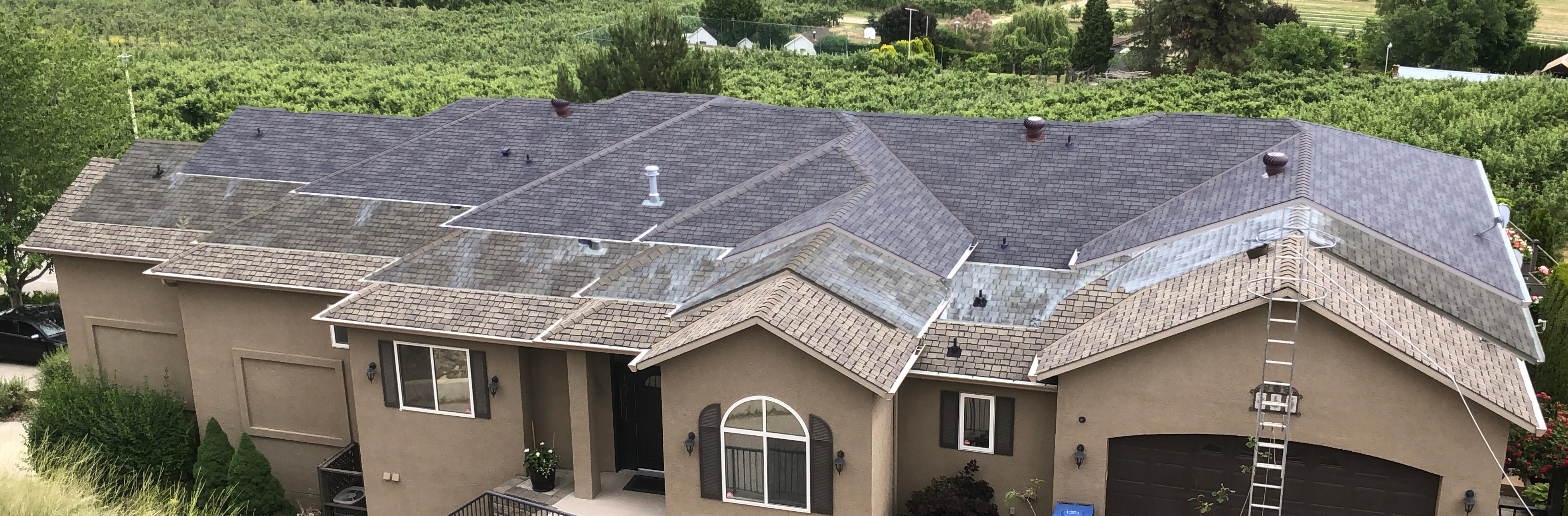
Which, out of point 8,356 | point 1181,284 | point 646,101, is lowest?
point 8,356

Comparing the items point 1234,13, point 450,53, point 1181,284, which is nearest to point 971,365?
point 1181,284

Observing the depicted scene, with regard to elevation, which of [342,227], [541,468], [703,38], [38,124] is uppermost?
[703,38]

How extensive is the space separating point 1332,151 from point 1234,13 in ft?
120

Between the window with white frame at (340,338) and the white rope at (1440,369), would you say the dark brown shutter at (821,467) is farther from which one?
the window with white frame at (340,338)

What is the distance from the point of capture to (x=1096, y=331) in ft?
57.8

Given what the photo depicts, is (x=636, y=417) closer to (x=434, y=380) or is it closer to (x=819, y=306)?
(x=434, y=380)

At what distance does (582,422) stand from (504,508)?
76.5 inches

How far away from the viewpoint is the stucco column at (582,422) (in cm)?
1912

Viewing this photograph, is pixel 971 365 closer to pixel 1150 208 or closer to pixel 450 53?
pixel 1150 208

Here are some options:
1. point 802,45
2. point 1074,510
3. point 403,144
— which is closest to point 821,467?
point 1074,510

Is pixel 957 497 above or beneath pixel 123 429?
above

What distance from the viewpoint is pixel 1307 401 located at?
650 inches

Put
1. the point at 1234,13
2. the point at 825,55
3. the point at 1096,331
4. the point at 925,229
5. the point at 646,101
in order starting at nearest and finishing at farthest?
the point at 1096,331, the point at 925,229, the point at 646,101, the point at 1234,13, the point at 825,55

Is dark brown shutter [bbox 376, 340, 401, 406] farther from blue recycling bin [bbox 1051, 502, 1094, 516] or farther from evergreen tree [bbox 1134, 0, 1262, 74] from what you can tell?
evergreen tree [bbox 1134, 0, 1262, 74]
